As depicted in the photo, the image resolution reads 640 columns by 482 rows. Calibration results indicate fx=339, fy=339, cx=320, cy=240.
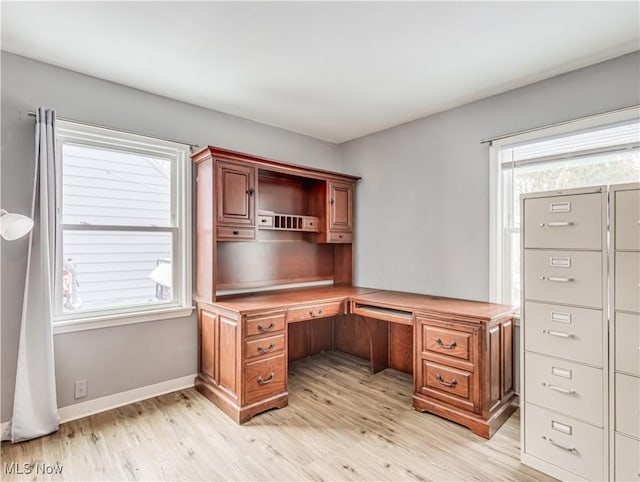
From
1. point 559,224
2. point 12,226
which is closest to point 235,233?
point 12,226

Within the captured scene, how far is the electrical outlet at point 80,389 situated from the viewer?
249 cm

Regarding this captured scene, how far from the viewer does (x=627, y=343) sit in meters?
1.68

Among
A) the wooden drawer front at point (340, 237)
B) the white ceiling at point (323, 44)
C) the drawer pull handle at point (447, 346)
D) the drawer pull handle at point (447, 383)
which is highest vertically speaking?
the white ceiling at point (323, 44)

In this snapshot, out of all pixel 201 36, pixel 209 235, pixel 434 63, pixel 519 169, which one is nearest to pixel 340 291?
pixel 209 235

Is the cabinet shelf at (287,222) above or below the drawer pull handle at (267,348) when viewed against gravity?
above

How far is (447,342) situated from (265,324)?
1354 millimetres

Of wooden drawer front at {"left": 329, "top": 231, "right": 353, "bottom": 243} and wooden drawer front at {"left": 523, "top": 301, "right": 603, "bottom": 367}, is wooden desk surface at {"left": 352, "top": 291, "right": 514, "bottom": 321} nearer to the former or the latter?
wooden drawer front at {"left": 523, "top": 301, "right": 603, "bottom": 367}

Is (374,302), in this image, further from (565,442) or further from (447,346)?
(565,442)

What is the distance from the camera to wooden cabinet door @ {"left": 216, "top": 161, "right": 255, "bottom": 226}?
279 centimetres

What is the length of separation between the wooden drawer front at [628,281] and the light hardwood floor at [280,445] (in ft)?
3.53

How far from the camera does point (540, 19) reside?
1.89 meters

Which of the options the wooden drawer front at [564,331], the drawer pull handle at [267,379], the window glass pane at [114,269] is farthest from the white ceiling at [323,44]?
the drawer pull handle at [267,379]

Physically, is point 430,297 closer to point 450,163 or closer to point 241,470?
point 450,163
